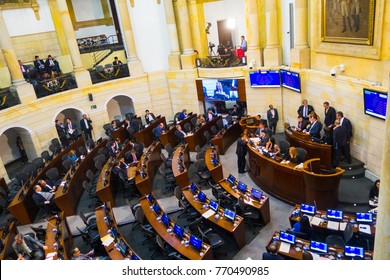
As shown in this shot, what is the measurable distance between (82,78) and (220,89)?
21.8 feet

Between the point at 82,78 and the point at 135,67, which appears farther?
the point at 135,67

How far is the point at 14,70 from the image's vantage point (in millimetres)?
14297

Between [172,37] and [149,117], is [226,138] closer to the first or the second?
[149,117]

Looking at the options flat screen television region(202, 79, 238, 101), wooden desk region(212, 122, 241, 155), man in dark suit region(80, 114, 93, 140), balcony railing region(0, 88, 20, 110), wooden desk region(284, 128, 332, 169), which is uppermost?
balcony railing region(0, 88, 20, 110)

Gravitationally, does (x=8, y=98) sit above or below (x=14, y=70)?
below

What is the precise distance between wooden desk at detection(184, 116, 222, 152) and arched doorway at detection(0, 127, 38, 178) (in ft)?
22.4

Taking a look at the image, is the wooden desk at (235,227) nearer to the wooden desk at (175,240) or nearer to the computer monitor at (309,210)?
the wooden desk at (175,240)

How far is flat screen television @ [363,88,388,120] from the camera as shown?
9.05 meters

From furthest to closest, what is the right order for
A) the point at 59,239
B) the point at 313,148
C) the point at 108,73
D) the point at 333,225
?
the point at 108,73, the point at 313,148, the point at 59,239, the point at 333,225

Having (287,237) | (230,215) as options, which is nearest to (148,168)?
(230,215)

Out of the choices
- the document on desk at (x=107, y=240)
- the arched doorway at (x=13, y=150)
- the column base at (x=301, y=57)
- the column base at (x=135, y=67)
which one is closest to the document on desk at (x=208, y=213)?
the document on desk at (x=107, y=240)

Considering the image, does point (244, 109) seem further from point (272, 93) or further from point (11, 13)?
point (11, 13)

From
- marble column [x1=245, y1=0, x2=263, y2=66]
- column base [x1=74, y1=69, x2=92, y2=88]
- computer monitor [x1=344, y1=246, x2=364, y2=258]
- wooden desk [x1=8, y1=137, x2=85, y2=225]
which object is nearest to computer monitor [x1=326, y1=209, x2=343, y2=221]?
computer monitor [x1=344, y1=246, x2=364, y2=258]

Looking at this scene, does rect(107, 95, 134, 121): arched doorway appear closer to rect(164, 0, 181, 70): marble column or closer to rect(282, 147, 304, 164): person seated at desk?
rect(164, 0, 181, 70): marble column
